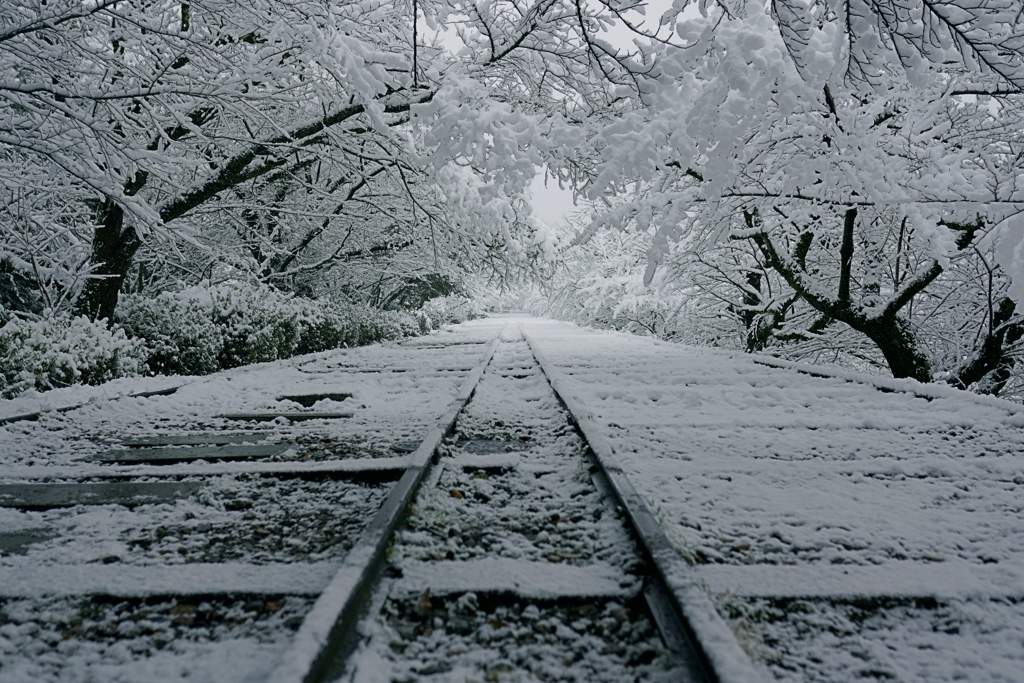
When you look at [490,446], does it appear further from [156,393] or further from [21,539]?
[156,393]

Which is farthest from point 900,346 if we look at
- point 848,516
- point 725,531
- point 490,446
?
point 725,531

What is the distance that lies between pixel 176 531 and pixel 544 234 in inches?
403

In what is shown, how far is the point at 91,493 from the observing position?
289cm

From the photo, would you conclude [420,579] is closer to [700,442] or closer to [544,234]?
[700,442]

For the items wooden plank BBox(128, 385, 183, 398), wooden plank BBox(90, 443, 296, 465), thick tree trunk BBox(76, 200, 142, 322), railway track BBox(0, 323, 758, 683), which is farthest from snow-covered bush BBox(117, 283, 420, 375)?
railway track BBox(0, 323, 758, 683)

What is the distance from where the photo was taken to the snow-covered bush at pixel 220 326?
25.1ft

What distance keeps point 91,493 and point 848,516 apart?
3682 mm

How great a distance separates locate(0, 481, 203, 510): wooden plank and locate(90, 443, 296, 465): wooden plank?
525mm

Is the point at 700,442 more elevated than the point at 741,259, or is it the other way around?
the point at 741,259

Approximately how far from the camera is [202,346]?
7945mm

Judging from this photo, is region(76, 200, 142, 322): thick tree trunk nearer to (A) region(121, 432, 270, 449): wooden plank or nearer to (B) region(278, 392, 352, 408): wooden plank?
(B) region(278, 392, 352, 408): wooden plank

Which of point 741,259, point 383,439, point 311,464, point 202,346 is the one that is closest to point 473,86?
point 383,439

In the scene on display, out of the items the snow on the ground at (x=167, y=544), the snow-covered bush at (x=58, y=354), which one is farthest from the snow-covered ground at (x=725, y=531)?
the snow-covered bush at (x=58, y=354)

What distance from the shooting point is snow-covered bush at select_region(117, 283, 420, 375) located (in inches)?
301
